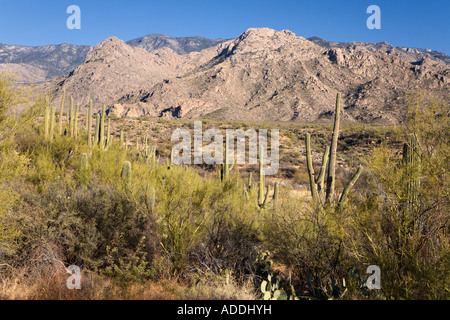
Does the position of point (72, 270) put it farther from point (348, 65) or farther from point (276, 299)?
point (348, 65)

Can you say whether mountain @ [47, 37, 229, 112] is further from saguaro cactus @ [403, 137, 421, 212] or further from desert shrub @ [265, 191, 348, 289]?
saguaro cactus @ [403, 137, 421, 212]

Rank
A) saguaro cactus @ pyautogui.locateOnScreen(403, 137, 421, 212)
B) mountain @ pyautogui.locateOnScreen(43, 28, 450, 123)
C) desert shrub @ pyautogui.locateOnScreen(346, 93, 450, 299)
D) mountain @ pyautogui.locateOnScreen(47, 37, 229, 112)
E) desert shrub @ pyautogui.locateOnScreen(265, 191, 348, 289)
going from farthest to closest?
mountain @ pyautogui.locateOnScreen(47, 37, 229, 112) → mountain @ pyautogui.locateOnScreen(43, 28, 450, 123) → desert shrub @ pyautogui.locateOnScreen(265, 191, 348, 289) → saguaro cactus @ pyautogui.locateOnScreen(403, 137, 421, 212) → desert shrub @ pyautogui.locateOnScreen(346, 93, 450, 299)

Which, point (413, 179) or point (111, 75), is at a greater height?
point (111, 75)

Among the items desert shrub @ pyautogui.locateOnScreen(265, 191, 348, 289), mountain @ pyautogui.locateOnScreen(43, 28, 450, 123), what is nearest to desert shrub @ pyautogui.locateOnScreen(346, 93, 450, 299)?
desert shrub @ pyautogui.locateOnScreen(265, 191, 348, 289)

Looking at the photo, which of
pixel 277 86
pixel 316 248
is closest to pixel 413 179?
pixel 316 248

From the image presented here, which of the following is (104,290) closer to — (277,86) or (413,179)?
(413,179)

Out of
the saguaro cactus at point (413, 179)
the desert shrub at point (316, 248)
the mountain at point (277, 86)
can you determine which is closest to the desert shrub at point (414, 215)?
the saguaro cactus at point (413, 179)

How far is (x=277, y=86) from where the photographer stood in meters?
90.1

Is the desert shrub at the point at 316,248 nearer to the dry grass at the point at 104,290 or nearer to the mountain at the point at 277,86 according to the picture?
the dry grass at the point at 104,290

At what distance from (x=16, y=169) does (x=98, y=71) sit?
14472cm

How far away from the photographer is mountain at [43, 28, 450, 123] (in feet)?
240

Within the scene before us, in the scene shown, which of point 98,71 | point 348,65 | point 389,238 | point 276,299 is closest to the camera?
point 276,299

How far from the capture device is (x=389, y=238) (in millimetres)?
4879

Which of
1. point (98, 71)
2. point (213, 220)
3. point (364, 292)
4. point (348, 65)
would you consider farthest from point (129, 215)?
point (98, 71)
